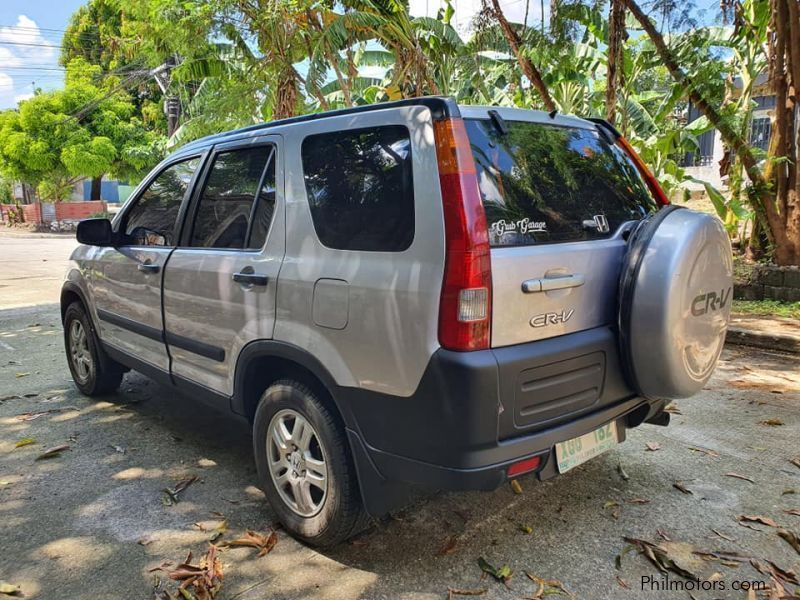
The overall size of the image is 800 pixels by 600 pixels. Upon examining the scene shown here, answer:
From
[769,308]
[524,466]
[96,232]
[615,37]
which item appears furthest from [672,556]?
[615,37]

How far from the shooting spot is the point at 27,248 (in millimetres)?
20328

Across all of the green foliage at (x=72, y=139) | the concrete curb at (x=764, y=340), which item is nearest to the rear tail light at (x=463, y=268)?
the concrete curb at (x=764, y=340)

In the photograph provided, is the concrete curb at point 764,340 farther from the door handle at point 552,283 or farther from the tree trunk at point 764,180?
the door handle at point 552,283

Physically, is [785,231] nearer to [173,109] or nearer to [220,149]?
[220,149]

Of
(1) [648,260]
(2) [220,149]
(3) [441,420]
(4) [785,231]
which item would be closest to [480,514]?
(3) [441,420]

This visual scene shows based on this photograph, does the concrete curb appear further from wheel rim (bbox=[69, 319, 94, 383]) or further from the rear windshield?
wheel rim (bbox=[69, 319, 94, 383])

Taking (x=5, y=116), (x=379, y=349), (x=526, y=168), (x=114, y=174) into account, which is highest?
(x=5, y=116)

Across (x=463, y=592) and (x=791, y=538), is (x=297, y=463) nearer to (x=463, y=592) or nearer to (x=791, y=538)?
(x=463, y=592)

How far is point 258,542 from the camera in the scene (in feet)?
9.30

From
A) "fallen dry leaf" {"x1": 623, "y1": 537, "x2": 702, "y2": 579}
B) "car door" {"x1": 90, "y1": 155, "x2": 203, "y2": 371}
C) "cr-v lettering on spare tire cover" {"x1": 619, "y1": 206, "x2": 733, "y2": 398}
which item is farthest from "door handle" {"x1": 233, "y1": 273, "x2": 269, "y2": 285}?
"fallen dry leaf" {"x1": 623, "y1": 537, "x2": 702, "y2": 579}

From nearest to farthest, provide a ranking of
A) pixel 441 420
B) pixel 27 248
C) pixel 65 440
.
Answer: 1. pixel 441 420
2. pixel 65 440
3. pixel 27 248

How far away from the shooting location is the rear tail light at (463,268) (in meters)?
2.20

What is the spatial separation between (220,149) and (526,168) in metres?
1.77

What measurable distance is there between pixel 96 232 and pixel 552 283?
3.10m
